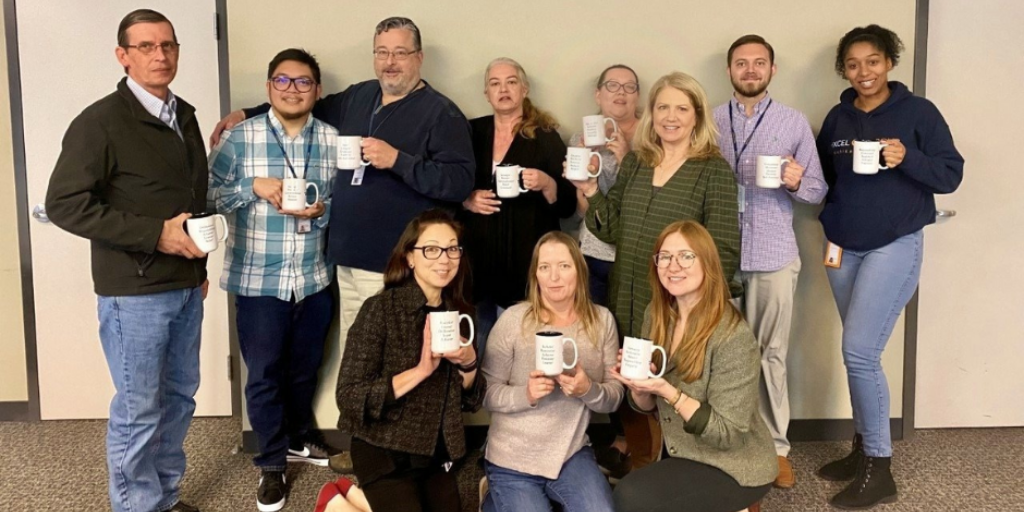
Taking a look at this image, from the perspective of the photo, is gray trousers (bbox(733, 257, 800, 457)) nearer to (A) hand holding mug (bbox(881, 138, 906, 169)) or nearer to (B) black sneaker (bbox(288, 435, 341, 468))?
(A) hand holding mug (bbox(881, 138, 906, 169))

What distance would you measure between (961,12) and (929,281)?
114cm

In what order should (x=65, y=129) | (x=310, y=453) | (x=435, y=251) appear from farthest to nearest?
(x=65, y=129) → (x=310, y=453) → (x=435, y=251)

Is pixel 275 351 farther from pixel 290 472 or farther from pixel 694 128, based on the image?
pixel 694 128

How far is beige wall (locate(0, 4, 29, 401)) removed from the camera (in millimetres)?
3635

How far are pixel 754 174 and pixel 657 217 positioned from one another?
0.55 m

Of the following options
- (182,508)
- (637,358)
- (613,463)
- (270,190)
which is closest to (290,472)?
(182,508)

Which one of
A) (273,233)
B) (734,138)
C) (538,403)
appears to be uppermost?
(734,138)

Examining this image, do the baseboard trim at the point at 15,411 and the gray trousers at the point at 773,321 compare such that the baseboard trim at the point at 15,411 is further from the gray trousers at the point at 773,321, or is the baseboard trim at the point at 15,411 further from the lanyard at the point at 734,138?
the lanyard at the point at 734,138

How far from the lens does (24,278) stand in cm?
372

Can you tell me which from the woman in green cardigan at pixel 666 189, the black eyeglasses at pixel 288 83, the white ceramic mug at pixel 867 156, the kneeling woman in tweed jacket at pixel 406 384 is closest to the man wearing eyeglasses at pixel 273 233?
the black eyeglasses at pixel 288 83

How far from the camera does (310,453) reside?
3395 millimetres

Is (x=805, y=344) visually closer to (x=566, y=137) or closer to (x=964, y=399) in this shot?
(x=964, y=399)

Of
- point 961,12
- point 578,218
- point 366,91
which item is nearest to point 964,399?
point 961,12

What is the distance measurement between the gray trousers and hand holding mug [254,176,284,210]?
67.5 inches
